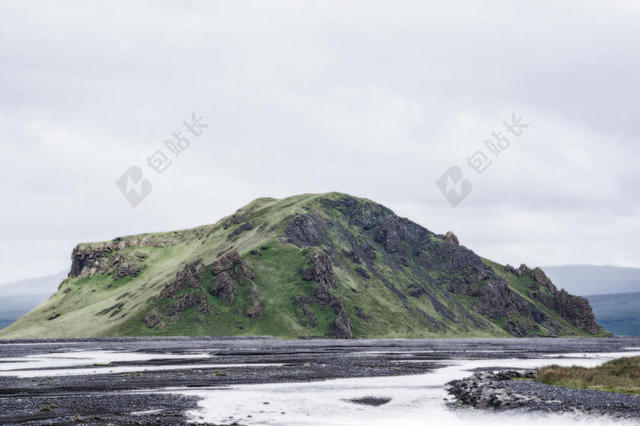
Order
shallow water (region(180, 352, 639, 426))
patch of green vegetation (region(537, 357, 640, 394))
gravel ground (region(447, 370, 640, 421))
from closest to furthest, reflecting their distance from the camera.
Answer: shallow water (region(180, 352, 639, 426))
gravel ground (region(447, 370, 640, 421))
patch of green vegetation (region(537, 357, 640, 394))

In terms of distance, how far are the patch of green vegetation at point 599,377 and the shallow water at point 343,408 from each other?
1195cm

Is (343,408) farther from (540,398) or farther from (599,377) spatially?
(599,377)

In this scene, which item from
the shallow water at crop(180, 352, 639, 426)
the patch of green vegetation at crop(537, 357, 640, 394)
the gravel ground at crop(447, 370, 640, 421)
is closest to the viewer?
the shallow water at crop(180, 352, 639, 426)

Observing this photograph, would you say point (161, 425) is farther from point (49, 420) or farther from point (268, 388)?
point (268, 388)

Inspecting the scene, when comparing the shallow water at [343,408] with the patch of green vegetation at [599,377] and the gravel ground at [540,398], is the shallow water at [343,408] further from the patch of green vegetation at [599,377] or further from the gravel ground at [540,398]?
the patch of green vegetation at [599,377]

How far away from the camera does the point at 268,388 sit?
64250 millimetres

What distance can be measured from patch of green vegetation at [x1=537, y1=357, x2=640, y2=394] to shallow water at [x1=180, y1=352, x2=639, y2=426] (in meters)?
11.9

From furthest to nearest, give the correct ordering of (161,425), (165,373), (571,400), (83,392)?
(165,373) → (83,392) → (571,400) → (161,425)

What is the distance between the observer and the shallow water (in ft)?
145

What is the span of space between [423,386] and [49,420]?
39.6 meters

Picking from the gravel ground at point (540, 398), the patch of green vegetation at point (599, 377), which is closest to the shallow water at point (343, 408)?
the gravel ground at point (540, 398)

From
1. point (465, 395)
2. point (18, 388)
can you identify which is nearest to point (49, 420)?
point (18, 388)

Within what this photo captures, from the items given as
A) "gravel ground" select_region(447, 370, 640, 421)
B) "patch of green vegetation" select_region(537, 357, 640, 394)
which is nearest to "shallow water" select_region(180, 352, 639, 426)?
"gravel ground" select_region(447, 370, 640, 421)

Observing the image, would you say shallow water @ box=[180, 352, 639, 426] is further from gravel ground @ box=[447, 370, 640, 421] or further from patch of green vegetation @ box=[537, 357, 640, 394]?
patch of green vegetation @ box=[537, 357, 640, 394]
